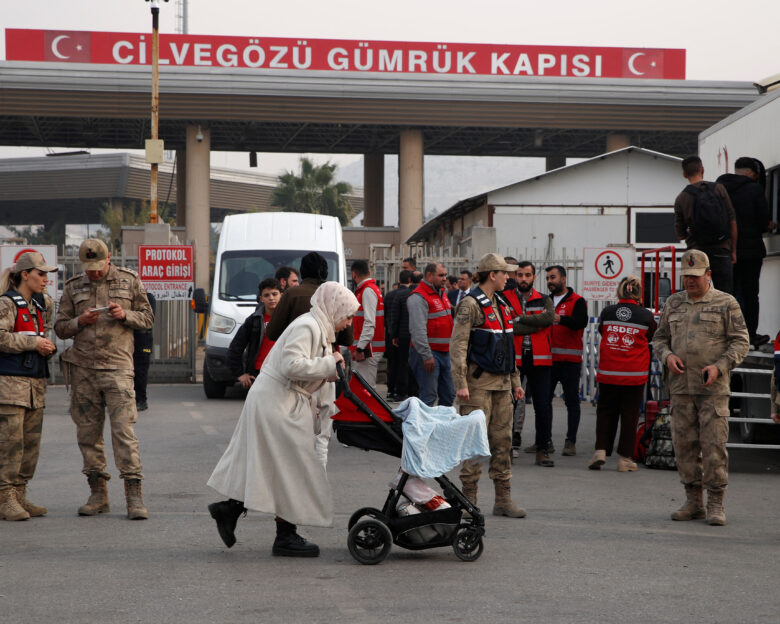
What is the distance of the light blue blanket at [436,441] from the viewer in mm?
6570

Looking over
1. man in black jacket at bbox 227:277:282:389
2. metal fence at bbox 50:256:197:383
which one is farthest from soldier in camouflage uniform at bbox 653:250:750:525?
metal fence at bbox 50:256:197:383

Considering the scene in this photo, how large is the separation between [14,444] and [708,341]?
5059 millimetres

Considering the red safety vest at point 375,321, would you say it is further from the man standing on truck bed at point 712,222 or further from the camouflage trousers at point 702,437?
the camouflage trousers at point 702,437

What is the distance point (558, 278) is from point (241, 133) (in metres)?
30.3

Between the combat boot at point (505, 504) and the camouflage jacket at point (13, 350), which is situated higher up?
the camouflage jacket at point (13, 350)

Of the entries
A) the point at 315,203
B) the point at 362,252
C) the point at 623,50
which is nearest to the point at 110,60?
the point at 362,252

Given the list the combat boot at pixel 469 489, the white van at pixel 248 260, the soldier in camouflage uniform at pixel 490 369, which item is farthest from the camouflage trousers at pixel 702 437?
the white van at pixel 248 260

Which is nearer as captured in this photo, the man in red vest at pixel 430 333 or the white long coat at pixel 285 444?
the white long coat at pixel 285 444

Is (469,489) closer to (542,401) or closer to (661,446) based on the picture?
(542,401)

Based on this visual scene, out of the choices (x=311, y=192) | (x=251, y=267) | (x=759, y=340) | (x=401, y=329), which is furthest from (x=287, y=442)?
(x=311, y=192)

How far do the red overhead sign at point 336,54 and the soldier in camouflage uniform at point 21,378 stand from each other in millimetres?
30998

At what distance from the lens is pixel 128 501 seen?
8.03m

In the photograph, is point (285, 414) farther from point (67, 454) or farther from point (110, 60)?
point (110, 60)

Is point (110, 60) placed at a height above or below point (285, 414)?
above
